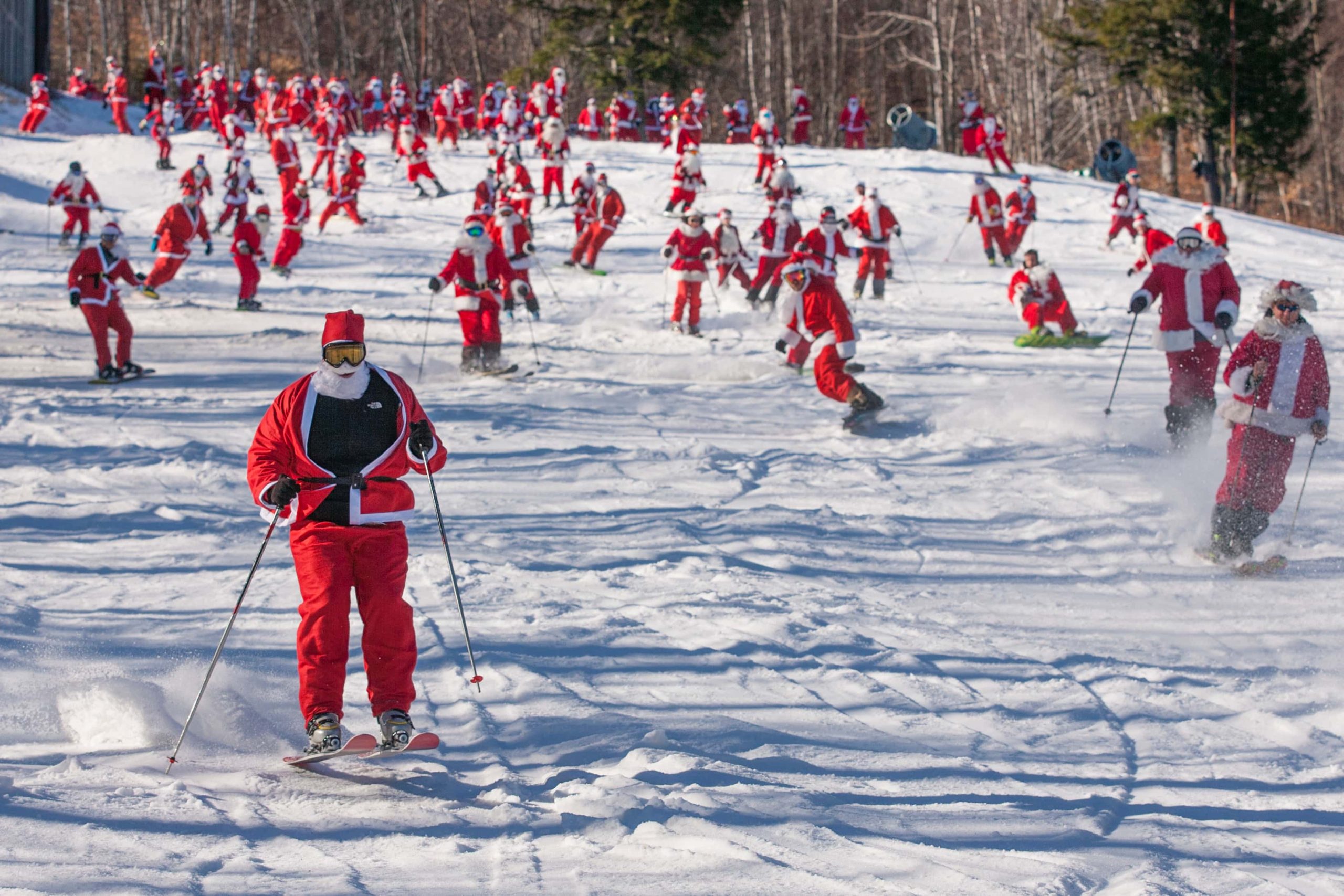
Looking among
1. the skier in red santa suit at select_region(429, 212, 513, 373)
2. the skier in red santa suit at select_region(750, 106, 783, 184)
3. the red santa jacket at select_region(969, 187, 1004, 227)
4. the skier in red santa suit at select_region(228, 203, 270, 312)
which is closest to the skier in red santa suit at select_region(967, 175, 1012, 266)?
the red santa jacket at select_region(969, 187, 1004, 227)

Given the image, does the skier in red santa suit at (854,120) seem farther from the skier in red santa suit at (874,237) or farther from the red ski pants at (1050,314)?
the red ski pants at (1050,314)

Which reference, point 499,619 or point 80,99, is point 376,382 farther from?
point 80,99

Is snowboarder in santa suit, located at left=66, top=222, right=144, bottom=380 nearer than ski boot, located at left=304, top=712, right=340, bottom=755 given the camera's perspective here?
No

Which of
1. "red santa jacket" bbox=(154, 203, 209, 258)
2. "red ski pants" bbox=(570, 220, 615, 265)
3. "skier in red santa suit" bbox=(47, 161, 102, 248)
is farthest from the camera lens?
"skier in red santa suit" bbox=(47, 161, 102, 248)

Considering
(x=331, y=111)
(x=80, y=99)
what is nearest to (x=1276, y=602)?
(x=331, y=111)

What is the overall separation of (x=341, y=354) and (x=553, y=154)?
18.2 meters

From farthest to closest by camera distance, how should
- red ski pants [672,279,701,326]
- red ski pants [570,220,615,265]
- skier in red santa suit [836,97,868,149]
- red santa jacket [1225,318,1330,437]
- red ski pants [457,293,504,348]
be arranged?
skier in red santa suit [836,97,868,149] → red ski pants [570,220,615,265] → red ski pants [672,279,701,326] → red ski pants [457,293,504,348] → red santa jacket [1225,318,1330,437]

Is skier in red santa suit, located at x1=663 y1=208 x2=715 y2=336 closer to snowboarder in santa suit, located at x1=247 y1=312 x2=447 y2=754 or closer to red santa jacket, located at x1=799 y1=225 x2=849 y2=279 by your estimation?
red santa jacket, located at x1=799 y1=225 x2=849 y2=279

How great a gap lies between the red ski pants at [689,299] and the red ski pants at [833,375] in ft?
14.8

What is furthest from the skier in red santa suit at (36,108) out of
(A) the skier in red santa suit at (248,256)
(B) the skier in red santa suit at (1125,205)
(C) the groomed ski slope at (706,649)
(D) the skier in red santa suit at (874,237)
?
(B) the skier in red santa suit at (1125,205)

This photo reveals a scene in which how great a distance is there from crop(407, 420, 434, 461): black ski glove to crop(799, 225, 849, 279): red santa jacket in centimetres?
599

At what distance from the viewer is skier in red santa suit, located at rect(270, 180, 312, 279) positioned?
54.7ft

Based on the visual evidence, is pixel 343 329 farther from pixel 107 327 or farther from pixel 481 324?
pixel 107 327

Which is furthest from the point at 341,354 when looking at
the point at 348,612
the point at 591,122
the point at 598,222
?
the point at 591,122
